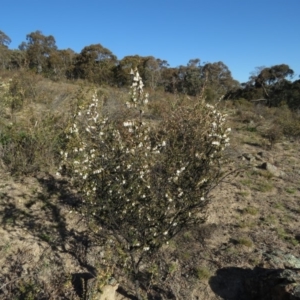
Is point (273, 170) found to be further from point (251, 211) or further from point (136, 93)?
point (136, 93)

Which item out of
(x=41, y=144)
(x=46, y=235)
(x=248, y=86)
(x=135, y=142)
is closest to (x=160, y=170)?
(x=135, y=142)

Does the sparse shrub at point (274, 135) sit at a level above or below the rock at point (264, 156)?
above

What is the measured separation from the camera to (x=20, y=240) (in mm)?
5742

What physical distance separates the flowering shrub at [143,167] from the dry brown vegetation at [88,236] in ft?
1.97

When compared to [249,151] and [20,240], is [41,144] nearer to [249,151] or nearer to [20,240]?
[20,240]

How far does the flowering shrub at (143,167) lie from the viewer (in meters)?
3.60

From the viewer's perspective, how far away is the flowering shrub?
11.8 ft

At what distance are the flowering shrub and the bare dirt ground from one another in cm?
82

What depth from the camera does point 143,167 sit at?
3.55 metres

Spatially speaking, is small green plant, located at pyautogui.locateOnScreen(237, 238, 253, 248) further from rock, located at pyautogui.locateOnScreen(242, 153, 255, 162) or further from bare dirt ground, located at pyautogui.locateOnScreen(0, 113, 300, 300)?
rock, located at pyautogui.locateOnScreen(242, 153, 255, 162)

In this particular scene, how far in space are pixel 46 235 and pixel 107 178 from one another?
2867 millimetres

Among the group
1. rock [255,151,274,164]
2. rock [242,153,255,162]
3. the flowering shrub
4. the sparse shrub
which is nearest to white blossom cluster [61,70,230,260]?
the flowering shrub

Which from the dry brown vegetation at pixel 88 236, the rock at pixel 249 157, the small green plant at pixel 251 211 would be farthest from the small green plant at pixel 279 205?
the rock at pixel 249 157

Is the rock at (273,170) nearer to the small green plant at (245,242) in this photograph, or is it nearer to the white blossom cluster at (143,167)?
the small green plant at (245,242)
